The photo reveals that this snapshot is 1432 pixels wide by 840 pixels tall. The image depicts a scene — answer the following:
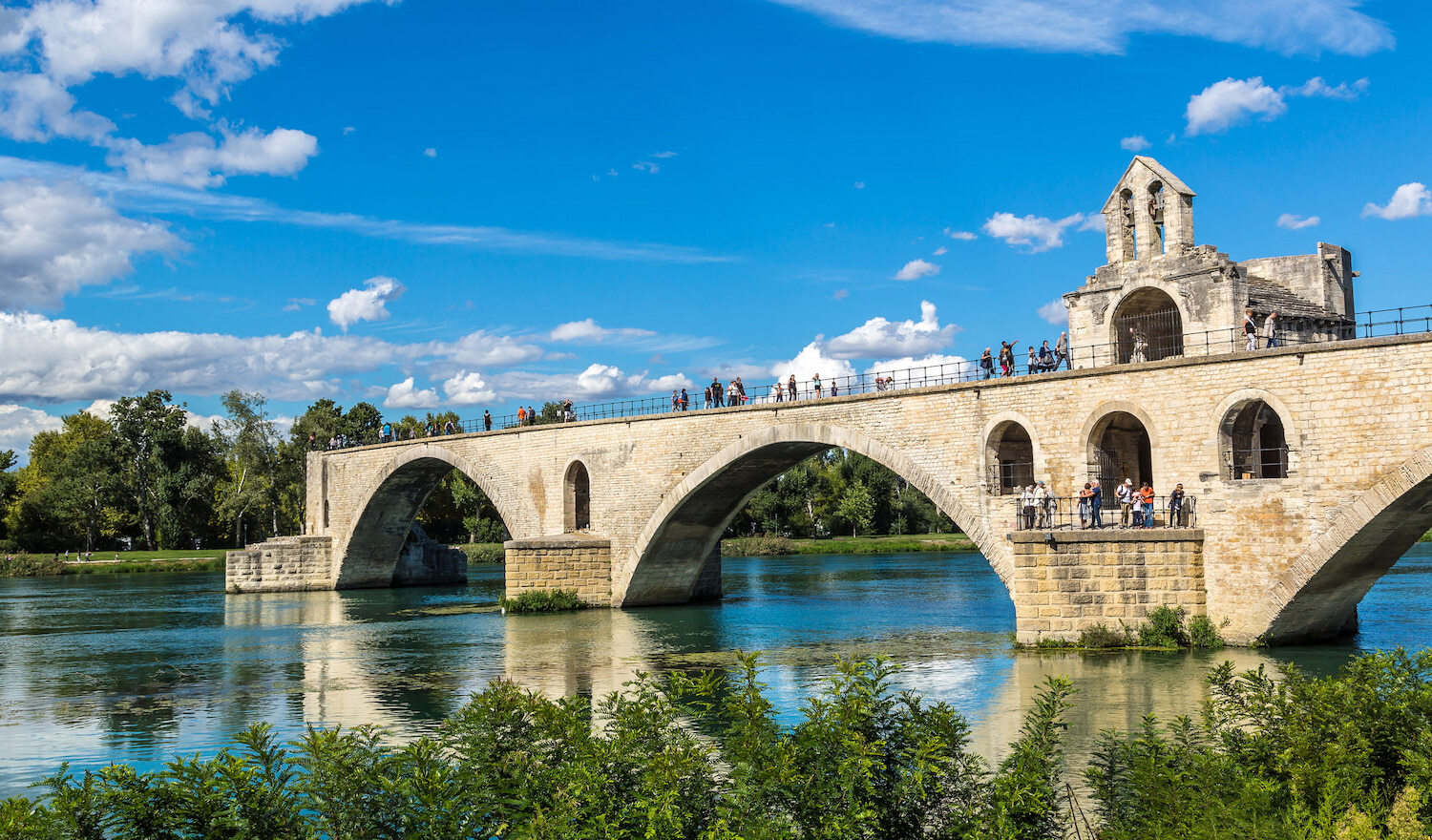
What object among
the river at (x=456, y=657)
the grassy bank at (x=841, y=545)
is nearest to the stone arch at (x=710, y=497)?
the river at (x=456, y=657)

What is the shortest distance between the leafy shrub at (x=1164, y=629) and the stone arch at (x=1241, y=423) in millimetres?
Answer: 2552

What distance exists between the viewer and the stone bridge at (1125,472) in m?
18.8

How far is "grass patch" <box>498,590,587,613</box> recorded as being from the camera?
33.5 m

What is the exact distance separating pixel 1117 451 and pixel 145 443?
61.1 metres

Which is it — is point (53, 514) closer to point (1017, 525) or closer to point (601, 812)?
point (1017, 525)

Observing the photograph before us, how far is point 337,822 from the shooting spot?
669 cm

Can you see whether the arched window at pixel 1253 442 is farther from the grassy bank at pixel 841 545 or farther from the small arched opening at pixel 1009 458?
the grassy bank at pixel 841 545

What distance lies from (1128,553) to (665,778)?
50.6 ft

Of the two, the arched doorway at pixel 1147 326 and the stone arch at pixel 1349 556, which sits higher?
the arched doorway at pixel 1147 326

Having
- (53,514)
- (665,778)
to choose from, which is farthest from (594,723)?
(53,514)

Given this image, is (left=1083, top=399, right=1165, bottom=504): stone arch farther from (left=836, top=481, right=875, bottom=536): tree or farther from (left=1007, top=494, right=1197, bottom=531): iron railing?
(left=836, top=481, right=875, bottom=536): tree

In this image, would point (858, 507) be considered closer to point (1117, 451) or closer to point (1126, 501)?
point (1117, 451)

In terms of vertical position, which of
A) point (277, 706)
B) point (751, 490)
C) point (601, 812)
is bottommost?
point (277, 706)

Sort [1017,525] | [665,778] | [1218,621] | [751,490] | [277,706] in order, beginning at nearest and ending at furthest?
[665,778] → [277,706] → [1218,621] → [1017,525] → [751,490]
